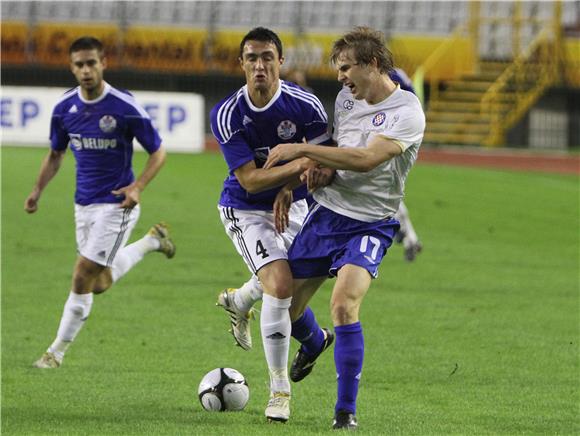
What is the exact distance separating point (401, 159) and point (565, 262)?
903 cm

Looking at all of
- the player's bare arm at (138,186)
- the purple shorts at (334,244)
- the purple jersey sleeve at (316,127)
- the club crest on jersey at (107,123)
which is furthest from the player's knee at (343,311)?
the club crest on jersey at (107,123)

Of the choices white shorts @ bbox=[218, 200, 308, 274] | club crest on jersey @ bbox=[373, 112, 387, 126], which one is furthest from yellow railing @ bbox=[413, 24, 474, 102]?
club crest on jersey @ bbox=[373, 112, 387, 126]

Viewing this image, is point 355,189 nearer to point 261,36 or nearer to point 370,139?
point 370,139

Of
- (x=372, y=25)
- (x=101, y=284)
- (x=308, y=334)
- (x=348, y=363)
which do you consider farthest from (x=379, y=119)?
(x=372, y=25)

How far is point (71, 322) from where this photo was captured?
30.3ft

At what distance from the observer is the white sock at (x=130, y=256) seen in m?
10.8

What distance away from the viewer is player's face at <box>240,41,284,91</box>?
Answer: 731 centimetres

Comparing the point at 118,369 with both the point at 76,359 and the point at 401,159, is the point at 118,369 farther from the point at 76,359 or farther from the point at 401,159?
the point at 401,159

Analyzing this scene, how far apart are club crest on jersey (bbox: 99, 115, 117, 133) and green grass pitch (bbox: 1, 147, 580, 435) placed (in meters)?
1.61

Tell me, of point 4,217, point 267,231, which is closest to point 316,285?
point 267,231

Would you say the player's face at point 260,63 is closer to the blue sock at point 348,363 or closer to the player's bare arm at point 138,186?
the blue sock at point 348,363

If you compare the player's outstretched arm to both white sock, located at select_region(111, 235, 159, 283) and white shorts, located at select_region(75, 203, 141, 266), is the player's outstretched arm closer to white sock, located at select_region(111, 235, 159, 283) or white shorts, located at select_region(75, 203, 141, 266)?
white shorts, located at select_region(75, 203, 141, 266)

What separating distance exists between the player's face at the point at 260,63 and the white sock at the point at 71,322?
2670 mm

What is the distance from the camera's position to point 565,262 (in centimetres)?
1578
